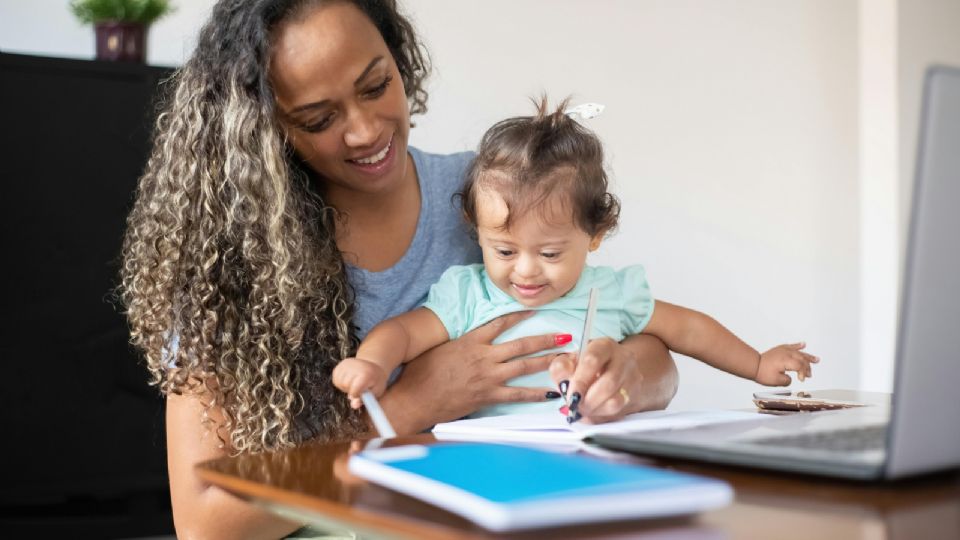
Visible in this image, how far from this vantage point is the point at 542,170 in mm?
1758

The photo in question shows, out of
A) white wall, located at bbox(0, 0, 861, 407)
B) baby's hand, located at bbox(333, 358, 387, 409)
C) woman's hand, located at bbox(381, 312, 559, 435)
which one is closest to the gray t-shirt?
woman's hand, located at bbox(381, 312, 559, 435)

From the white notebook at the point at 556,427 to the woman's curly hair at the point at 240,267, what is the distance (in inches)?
23.3

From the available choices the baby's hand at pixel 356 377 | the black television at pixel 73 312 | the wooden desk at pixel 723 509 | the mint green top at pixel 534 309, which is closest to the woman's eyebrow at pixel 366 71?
the mint green top at pixel 534 309

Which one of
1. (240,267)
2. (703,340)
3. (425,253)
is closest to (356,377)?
(240,267)

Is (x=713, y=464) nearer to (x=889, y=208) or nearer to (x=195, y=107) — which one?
(x=195, y=107)

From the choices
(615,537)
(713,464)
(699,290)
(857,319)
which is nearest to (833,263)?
(857,319)

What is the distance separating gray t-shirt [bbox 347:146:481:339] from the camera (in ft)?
6.02

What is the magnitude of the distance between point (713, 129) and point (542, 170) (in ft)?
8.13

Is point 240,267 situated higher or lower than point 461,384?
higher

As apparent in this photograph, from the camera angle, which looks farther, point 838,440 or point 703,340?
point 703,340

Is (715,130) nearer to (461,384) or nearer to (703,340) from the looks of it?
(703,340)

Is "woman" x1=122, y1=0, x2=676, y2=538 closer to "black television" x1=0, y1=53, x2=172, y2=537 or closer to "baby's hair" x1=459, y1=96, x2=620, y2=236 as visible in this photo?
"baby's hair" x1=459, y1=96, x2=620, y2=236

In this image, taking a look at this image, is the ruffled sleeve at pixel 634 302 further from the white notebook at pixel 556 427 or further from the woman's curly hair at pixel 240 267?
the white notebook at pixel 556 427

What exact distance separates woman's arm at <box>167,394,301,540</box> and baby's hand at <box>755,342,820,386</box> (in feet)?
2.39
